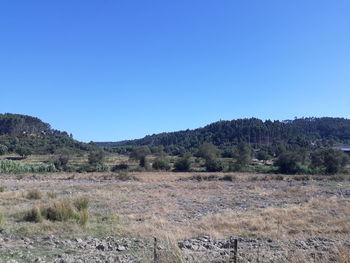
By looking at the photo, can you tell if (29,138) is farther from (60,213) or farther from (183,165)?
(60,213)

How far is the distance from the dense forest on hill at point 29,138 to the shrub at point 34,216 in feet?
275

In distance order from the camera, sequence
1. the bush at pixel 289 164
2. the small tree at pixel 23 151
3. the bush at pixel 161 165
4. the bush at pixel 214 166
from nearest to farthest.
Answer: the bush at pixel 289 164 < the bush at pixel 214 166 < the bush at pixel 161 165 < the small tree at pixel 23 151

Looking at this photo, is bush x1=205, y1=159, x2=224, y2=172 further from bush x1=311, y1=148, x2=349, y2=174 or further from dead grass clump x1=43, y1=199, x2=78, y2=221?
dead grass clump x1=43, y1=199, x2=78, y2=221

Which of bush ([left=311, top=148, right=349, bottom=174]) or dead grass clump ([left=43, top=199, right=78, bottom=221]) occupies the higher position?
bush ([left=311, top=148, right=349, bottom=174])

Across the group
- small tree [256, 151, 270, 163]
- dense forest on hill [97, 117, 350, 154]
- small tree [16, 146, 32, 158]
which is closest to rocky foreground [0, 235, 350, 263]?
small tree [256, 151, 270, 163]

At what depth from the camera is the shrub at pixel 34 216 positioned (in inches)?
522

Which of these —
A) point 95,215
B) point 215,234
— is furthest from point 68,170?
point 215,234

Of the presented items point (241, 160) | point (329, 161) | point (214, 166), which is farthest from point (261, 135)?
point (329, 161)

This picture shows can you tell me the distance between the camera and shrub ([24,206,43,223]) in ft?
43.5

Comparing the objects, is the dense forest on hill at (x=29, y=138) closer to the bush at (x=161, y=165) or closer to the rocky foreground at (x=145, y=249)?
the bush at (x=161, y=165)

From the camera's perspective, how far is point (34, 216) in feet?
44.5

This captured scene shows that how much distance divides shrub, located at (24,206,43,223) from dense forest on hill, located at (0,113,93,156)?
275ft

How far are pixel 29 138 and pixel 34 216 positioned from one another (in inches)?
4256

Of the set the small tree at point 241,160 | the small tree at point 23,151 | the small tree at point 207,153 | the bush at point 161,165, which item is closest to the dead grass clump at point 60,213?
the small tree at point 241,160
